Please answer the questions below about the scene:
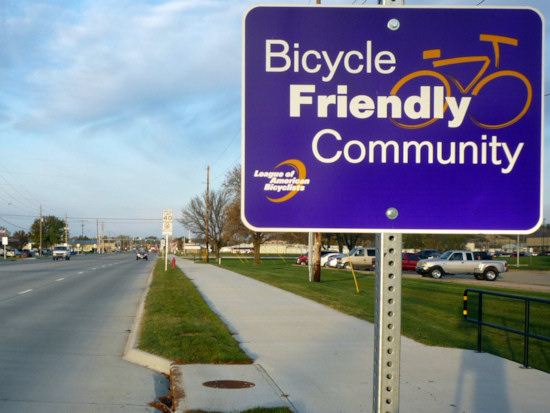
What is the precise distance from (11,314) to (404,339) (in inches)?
389

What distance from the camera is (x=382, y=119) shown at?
7.97ft

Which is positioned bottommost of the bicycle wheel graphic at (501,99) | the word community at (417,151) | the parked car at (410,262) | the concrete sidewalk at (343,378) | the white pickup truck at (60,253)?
the white pickup truck at (60,253)

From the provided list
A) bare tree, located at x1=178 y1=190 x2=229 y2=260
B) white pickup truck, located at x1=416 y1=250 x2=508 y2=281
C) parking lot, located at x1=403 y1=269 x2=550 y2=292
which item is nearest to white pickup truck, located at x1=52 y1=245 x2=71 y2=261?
bare tree, located at x1=178 y1=190 x2=229 y2=260

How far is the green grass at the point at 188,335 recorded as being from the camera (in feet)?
29.3

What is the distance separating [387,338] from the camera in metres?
2.27

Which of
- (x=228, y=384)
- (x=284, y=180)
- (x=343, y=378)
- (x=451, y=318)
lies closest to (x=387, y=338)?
(x=284, y=180)

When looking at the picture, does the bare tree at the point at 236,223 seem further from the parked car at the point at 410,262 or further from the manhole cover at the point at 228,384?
the manhole cover at the point at 228,384

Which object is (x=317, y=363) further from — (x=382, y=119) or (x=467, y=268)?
(x=467, y=268)

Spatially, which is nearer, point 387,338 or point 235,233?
point 387,338

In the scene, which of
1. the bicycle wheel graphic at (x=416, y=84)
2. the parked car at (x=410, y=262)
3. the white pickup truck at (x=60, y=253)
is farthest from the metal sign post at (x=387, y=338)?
the white pickup truck at (x=60, y=253)

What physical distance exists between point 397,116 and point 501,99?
1.43ft

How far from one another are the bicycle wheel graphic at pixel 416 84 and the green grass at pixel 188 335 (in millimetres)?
6888

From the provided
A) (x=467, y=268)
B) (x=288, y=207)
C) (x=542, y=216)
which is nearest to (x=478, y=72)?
(x=542, y=216)

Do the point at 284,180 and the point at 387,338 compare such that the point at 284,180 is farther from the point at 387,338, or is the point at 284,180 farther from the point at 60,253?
the point at 60,253
